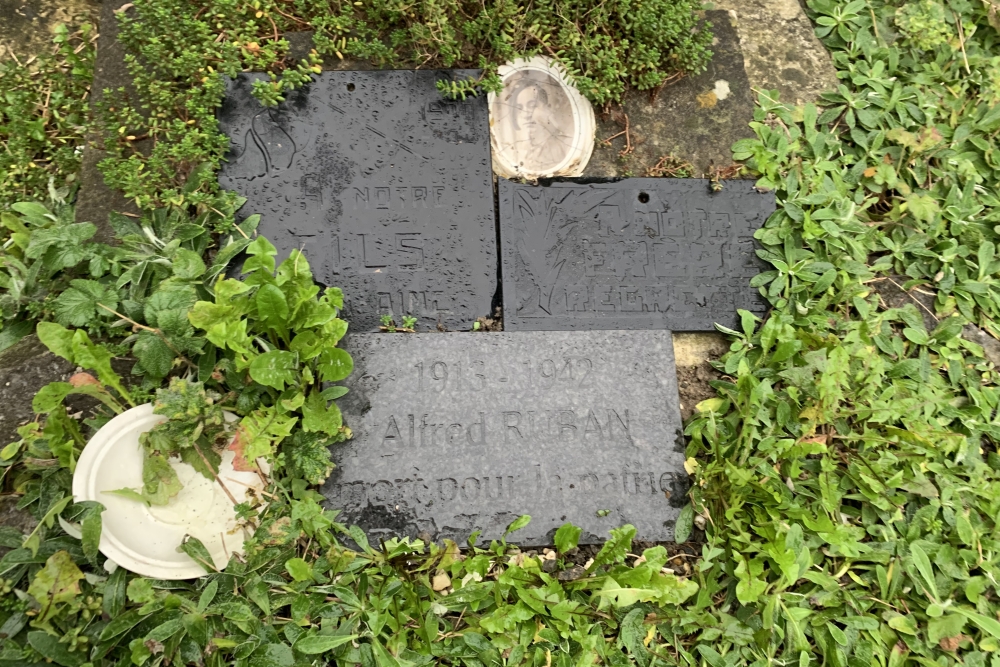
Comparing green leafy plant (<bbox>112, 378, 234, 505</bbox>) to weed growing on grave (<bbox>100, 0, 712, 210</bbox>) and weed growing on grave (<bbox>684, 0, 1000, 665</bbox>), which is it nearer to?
weed growing on grave (<bbox>100, 0, 712, 210</bbox>)

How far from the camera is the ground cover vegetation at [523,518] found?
5.84ft

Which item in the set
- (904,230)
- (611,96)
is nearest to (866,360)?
(904,230)

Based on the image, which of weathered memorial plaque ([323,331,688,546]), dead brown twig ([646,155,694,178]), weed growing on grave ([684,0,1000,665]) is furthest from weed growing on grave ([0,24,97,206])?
weed growing on grave ([684,0,1000,665])

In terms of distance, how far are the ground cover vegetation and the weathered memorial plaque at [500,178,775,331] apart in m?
0.14

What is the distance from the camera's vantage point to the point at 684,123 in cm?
244

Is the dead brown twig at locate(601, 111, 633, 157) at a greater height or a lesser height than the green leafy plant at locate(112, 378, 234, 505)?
greater

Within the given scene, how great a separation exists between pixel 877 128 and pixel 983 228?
0.58m

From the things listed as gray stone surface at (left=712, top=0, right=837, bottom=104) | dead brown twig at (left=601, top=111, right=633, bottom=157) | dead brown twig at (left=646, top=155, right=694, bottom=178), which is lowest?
dead brown twig at (left=646, top=155, right=694, bottom=178)

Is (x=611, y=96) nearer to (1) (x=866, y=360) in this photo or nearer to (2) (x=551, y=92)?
(2) (x=551, y=92)

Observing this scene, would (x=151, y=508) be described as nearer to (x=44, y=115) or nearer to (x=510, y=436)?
(x=510, y=436)

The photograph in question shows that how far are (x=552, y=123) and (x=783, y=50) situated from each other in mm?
1124

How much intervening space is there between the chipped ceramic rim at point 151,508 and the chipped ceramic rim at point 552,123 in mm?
1342

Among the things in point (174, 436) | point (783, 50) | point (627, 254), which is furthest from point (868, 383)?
point (174, 436)

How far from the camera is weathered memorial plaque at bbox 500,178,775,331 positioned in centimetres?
221
